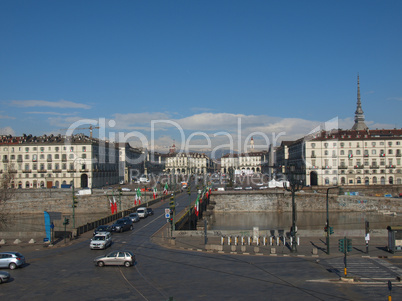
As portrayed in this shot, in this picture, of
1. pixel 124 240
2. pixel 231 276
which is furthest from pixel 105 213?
pixel 231 276

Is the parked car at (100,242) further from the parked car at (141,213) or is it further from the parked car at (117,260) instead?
the parked car at (141,213)

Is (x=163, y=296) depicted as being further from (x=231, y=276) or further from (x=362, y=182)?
(x=362, y=182)

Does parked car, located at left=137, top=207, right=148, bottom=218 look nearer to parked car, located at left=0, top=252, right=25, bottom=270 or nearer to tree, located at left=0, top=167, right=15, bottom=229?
tree, located at left=0, top=167, right=15, bottom=229

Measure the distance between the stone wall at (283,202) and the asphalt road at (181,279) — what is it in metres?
53.7

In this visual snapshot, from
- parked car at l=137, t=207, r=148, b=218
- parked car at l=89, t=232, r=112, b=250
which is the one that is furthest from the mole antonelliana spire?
parked car at l=89, t=232, r=112, b=250

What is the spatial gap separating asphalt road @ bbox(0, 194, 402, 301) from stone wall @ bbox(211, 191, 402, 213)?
176ft

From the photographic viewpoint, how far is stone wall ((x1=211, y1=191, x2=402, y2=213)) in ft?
262

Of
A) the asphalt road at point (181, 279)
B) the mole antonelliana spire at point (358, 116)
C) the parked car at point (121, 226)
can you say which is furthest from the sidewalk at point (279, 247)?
the mole antonelliana spire at point (358, 116)

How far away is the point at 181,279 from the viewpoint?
2211 centimetres

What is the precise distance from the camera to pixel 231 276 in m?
22.7

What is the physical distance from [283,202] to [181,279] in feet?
210

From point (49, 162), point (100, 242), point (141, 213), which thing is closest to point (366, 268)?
point (100, 242)

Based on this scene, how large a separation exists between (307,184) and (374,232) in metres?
67.4

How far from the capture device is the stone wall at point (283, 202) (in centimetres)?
7981
